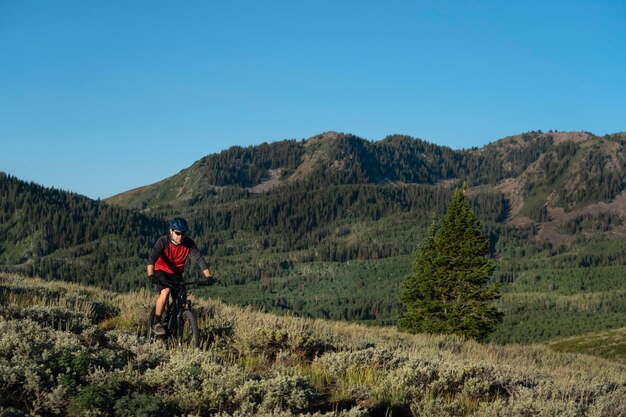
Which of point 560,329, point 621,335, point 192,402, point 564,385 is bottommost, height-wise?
point 560,329

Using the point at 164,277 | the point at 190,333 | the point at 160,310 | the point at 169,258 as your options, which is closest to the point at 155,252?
the point at 169,258

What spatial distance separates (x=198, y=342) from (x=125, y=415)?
3892mm

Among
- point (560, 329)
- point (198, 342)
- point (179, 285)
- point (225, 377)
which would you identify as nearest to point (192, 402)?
point (225, 377)

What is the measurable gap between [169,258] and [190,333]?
1577mm

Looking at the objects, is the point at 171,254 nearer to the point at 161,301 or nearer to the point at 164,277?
the point at 164,277

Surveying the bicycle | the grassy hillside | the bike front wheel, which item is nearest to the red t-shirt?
the bicycle

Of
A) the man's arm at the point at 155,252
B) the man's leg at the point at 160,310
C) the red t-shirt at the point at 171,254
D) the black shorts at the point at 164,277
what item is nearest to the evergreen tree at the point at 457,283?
the red t-shirt at the point at 171,254

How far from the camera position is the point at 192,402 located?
7195 millimetres

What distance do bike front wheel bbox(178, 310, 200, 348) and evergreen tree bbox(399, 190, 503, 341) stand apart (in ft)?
110

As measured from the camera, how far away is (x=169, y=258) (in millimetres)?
11117

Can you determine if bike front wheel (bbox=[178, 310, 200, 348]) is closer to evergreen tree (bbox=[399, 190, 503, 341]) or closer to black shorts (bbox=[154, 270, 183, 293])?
black shorts (bbox=[154, 270, 183, 293])

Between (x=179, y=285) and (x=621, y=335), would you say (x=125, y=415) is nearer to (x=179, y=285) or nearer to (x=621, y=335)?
(x=179, y=285)

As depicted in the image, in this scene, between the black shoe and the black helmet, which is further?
the black helmet

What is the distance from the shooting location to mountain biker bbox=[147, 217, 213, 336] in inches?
423
